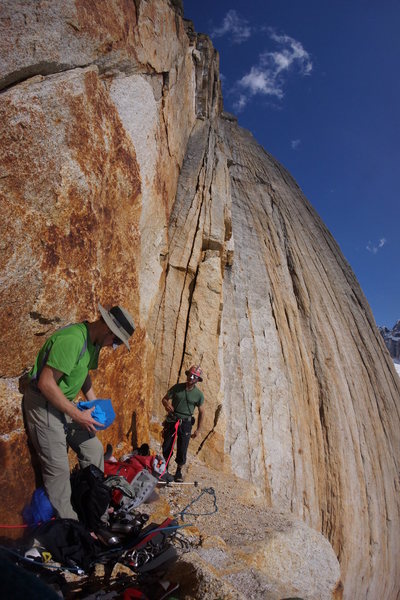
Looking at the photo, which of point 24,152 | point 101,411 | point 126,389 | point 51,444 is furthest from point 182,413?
point 24,152

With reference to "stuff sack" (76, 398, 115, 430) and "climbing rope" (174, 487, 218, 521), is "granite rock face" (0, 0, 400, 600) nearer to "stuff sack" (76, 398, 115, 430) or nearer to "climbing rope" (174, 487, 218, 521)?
"stuff sack" (76, 398, 115, 430)

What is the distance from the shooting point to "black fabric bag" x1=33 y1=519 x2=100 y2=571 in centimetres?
295

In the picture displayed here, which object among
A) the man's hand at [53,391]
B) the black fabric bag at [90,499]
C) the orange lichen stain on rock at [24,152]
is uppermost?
the orange lichen stain on rock at [24,152]

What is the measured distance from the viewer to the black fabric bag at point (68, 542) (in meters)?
2.95

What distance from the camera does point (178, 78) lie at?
11.0 meters

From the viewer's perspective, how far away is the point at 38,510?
11.4 feet

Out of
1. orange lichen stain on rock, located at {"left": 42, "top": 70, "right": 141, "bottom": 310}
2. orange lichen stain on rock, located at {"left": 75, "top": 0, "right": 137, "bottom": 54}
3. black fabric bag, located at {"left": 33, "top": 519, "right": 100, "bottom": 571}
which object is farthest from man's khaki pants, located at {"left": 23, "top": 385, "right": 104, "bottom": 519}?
orange lichen stain on rock, located at {"left": 75, "top": 0, "right": 137, "bottom": 54}

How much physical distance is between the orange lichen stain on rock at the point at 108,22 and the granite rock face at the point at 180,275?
1.5 inches

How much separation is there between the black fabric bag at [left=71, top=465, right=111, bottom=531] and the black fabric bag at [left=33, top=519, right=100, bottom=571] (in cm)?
32

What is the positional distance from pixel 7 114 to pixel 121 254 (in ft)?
8.04

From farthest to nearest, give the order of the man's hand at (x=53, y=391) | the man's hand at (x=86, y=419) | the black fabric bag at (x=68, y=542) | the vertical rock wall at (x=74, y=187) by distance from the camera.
Result: the vertical rock wall at (x=74, y=187) → the man's hand at (x=86, y=419) → the man's hand at (x=53, y=391) → the black fabric bag at (x=68, y=542)

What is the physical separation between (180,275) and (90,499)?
6603mm

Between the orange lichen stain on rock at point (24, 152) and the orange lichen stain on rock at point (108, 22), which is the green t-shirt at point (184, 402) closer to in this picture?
the orange lichen stain on rock at point (24, 152)

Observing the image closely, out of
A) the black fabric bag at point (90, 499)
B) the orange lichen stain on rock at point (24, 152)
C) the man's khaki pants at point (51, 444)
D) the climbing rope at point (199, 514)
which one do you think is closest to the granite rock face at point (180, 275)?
the orange lichen stain on rock at point (24, 152)
